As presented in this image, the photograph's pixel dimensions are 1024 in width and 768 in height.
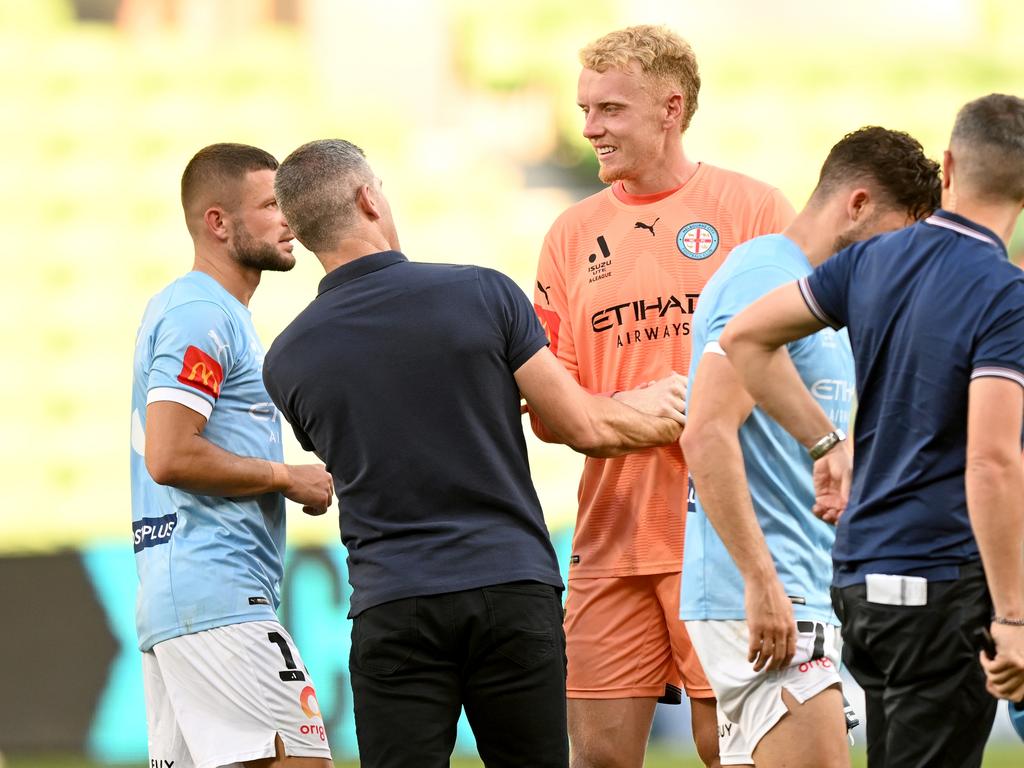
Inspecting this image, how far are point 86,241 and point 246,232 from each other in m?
6.31

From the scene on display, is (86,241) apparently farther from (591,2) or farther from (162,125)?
(591,2)

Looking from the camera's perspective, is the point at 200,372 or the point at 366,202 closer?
the point at 366,202

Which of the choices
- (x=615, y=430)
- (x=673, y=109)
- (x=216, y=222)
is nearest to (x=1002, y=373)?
(x=615, y=430)

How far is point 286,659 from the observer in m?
4.00

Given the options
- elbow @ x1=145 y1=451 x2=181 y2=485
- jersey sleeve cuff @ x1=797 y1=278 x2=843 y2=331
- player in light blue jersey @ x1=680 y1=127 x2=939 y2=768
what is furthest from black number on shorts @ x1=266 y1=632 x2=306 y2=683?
jersey sleeve cuff @ x1=797 y1=278 x2=843 y2=331

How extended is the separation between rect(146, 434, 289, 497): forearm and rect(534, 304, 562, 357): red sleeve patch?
36.8 inches

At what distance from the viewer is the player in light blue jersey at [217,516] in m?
3.93

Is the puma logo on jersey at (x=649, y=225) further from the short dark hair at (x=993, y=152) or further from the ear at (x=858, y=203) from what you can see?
the short dark hair at (x=993, y=152)

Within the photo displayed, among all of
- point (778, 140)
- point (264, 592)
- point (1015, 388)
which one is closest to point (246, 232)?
point (264, 592)

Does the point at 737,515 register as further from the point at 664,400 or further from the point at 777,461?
the point at 664,400

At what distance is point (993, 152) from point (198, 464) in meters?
2.12

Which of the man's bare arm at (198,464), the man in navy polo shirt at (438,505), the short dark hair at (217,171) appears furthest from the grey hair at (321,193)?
the short dark hair at (217,171)

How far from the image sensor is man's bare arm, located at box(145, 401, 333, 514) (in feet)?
12.8

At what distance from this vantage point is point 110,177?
10359mm
